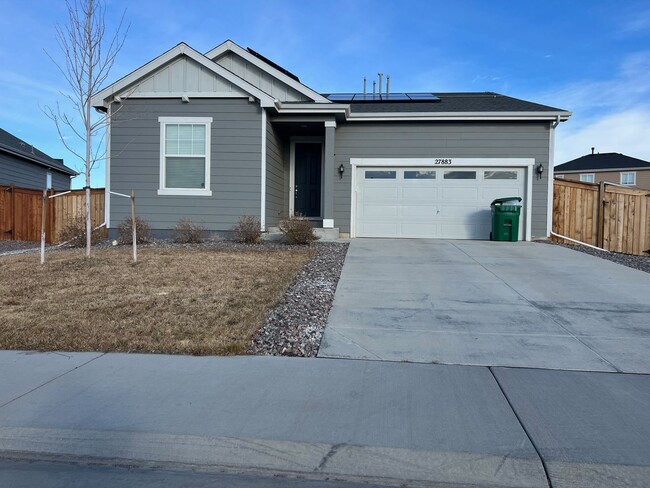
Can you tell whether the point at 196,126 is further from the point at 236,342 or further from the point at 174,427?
the point at 174,427

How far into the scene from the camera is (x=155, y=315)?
6.56 metres

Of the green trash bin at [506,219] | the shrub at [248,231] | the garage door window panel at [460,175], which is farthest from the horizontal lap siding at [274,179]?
the green trash bin at [506,219]

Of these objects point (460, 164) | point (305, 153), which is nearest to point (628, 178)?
point (460, 164)

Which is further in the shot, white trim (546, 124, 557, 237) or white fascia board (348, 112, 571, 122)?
white trim (546, 124, 557, 237)

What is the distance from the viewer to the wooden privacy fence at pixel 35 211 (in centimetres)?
1574

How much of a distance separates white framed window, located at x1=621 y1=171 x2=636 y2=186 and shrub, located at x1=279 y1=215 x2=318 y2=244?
1630 inches

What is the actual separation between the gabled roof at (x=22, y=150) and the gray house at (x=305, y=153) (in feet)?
39.2

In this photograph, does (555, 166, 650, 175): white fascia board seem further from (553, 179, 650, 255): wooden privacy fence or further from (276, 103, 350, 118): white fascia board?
(276, 103, 350, 118): white fascia board

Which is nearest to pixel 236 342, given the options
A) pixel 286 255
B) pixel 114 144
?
pixel 286 255

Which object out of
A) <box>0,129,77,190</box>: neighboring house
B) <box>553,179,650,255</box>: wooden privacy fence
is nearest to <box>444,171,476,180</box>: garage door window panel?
<box>553,179,650,255</box>: wooden privacy fence

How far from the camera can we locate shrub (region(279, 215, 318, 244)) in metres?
12.6

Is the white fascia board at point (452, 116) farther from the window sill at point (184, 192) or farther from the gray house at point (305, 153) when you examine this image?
the window sill at point (184, 192)

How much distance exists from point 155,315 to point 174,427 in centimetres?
310

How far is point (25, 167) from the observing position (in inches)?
1036
